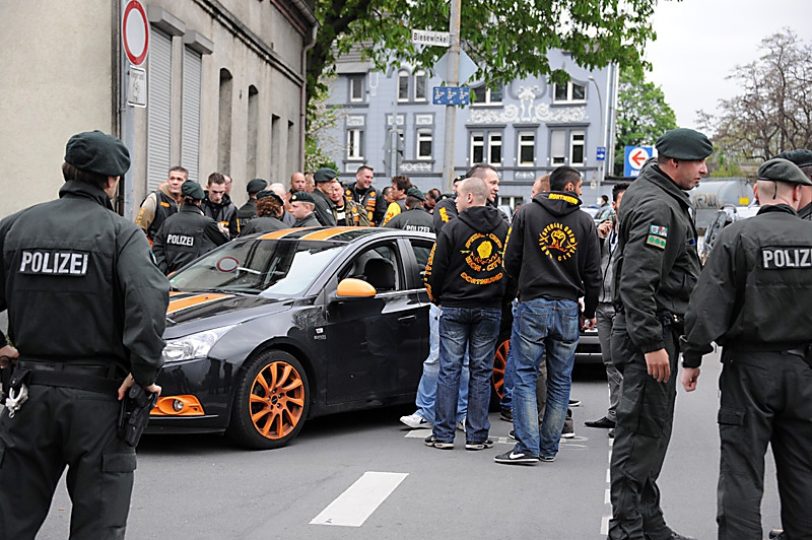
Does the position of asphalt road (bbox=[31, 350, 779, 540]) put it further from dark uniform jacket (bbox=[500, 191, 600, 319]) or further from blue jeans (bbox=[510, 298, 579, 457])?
dark uniform jacket (bbox=[500, 191, 600, 319])

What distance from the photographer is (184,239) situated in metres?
10.5

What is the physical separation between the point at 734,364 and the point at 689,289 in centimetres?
65

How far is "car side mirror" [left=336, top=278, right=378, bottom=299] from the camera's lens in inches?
331

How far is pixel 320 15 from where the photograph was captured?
88.2 ft

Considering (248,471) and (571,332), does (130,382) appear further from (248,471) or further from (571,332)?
(571,332)

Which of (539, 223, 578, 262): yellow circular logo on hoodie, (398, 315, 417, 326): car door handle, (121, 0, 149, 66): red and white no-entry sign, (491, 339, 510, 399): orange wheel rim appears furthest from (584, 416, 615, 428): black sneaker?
(121, 0, 149, 66): red and white no-entry sign

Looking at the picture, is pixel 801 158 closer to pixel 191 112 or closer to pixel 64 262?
pixel 64 262

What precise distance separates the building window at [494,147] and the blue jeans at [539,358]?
58.2 meters

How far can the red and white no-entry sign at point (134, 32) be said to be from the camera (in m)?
9.09

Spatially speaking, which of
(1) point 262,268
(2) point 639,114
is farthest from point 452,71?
(2) point 639,114

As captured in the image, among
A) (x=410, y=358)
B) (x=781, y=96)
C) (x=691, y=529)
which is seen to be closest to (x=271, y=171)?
(x=410, y=358)

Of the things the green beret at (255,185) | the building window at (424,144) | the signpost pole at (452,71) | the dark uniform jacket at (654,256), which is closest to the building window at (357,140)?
the building window at (424,144)

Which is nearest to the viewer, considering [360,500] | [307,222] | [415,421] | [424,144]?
[360,500]

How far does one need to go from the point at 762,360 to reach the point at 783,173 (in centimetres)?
86
